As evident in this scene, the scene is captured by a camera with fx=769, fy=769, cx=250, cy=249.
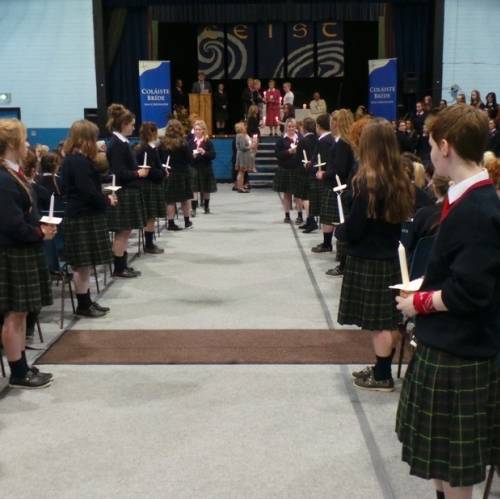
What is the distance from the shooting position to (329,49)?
20.7 meters

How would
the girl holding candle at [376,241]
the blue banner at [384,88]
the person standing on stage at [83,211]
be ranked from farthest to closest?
the blue banner at [384,88] < the person standing on stage at [83,211] < the girl holding candle at [376,241]

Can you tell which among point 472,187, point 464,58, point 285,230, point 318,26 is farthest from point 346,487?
point 318,26

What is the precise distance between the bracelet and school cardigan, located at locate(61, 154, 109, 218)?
385 centimetres

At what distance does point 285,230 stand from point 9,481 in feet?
24.3

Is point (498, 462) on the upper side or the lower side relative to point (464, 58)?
lower

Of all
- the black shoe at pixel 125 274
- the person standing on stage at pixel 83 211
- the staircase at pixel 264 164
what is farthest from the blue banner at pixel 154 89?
the person standing on stage at pixel 83 211

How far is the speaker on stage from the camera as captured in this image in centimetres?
1752

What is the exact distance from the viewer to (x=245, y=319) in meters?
6.02

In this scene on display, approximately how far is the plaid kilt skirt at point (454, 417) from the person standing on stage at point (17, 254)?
2.51 metres

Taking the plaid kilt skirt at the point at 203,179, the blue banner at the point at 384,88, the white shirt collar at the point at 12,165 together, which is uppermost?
the blue banner at the point at 384,88

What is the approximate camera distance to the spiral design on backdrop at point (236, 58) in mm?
20281

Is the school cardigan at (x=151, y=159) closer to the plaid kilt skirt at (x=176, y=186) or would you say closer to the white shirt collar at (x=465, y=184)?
the plaid kilt skirt at (x=176, y=186)

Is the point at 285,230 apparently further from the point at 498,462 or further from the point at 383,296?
the point at 498,462

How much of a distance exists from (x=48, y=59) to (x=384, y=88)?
25.0ft
